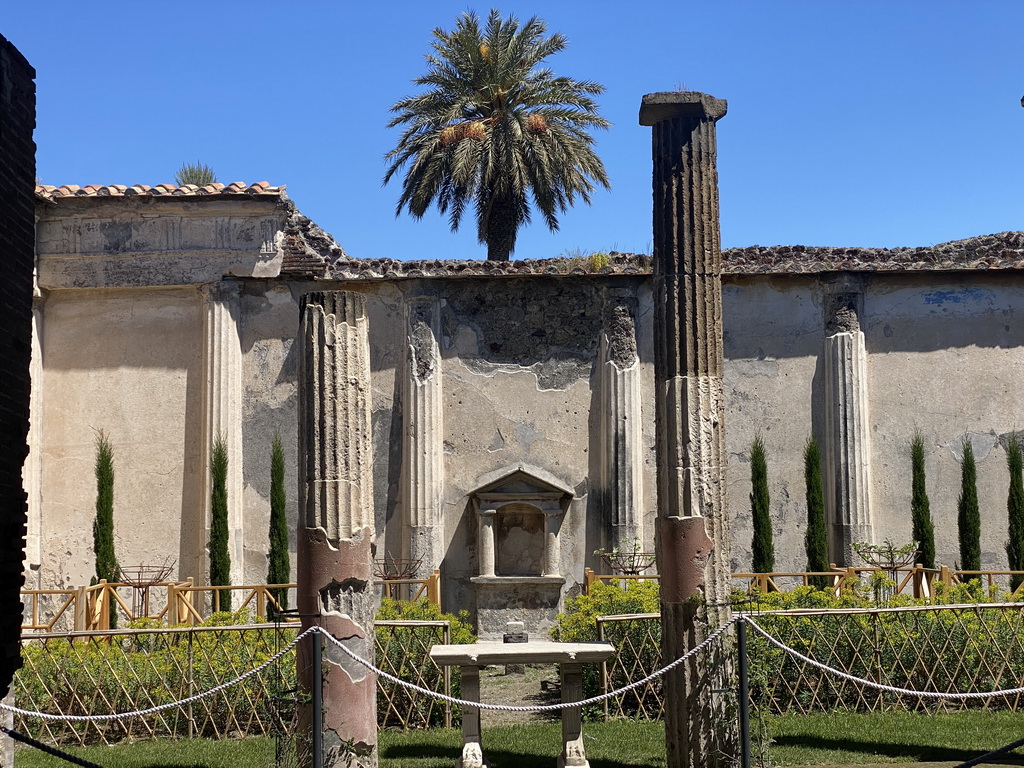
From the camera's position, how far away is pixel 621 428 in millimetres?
16516

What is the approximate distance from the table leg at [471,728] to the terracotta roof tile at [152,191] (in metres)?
9.99

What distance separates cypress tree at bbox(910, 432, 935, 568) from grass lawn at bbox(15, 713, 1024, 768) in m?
7.02

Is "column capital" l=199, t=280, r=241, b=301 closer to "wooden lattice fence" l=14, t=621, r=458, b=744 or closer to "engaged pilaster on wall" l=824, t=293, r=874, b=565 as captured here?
"wooden lattice fence" l=14, t=621, r=458, b=744

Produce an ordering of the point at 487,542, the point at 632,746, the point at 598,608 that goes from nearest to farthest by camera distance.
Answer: the point at 632,746, the point at 598,608, the point at 487,542

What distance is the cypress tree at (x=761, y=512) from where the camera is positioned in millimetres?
16203

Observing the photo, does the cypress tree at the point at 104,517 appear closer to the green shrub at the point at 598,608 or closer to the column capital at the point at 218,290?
the column capital at the point at 218,290

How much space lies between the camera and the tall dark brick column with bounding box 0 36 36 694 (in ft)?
18.7

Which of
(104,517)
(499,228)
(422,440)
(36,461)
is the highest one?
(499,228)

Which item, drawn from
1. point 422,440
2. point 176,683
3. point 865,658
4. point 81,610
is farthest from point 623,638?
point 81,610

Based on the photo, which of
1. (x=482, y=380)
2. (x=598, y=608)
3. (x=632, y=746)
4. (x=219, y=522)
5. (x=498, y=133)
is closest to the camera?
(x=632, y=746)

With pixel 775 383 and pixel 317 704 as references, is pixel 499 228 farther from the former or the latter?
pixel 317 704

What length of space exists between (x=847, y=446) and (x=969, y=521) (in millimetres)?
1916

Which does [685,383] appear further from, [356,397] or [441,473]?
[441,473]

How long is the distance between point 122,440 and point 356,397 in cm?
945
